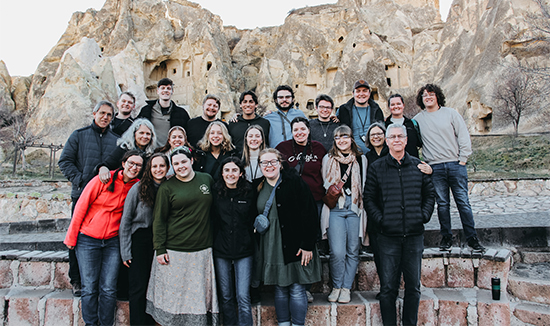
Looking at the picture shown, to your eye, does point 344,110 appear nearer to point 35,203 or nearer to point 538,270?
point 538,270

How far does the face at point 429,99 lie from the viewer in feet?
12.8

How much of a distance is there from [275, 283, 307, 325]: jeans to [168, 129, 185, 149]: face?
1878 millimetres

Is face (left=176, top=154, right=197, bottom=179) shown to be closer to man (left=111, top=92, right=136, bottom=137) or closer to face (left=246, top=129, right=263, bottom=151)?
face (left=246, top=129, right=263, bottom=151)

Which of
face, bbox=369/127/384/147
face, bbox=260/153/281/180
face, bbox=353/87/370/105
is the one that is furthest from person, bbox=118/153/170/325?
face, bbox=353/87/370/105

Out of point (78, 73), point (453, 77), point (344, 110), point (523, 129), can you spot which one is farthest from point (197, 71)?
point (344, 110)

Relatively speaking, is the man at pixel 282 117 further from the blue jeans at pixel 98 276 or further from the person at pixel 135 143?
the blue jeans at pixel 98 276

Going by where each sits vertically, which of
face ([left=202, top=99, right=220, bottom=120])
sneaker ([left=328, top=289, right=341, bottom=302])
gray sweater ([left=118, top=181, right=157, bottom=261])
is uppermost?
face ([left=202, top=99, right=220, bottom=120])

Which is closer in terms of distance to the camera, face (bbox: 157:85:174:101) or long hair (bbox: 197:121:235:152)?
long hair (bbox: 197:121:235:152)

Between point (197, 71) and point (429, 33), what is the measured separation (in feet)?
86.5

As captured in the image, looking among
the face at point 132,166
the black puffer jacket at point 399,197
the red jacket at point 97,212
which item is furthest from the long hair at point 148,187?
the black puffer jacket at point 399,197

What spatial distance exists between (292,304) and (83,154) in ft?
9.36

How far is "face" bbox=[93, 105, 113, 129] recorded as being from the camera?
363 cm

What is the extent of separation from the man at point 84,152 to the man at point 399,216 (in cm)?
304

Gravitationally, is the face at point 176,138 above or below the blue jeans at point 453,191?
above
